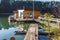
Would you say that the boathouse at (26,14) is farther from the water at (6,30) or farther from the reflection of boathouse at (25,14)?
the water at (6,30)

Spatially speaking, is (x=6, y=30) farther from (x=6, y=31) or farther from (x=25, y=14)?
(x=25, y=14)

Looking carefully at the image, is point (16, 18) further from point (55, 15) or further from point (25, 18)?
point (55, 15)

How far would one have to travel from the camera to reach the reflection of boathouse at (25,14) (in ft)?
14.0

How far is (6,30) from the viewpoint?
4.32 metres

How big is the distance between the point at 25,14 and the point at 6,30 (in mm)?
689

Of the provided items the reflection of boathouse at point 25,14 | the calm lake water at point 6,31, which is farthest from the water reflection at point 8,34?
the reflection of boathouse at point 25,14

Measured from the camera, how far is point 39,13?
425 centimetres

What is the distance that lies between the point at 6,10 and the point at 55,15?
119cm

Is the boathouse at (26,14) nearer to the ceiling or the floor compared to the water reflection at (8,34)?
nearer to the ceiling

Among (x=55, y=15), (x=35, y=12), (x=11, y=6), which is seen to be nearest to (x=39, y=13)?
(x=35, y=12)

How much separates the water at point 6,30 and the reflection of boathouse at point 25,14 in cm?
28

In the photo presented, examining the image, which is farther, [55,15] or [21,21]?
[21,21]

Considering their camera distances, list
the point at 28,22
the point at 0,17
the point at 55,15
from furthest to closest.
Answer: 1. the point at 28,22
2. the point at 0,17
3. the point at 55,15

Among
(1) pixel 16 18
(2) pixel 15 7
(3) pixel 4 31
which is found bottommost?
(3) pixel 4 31
